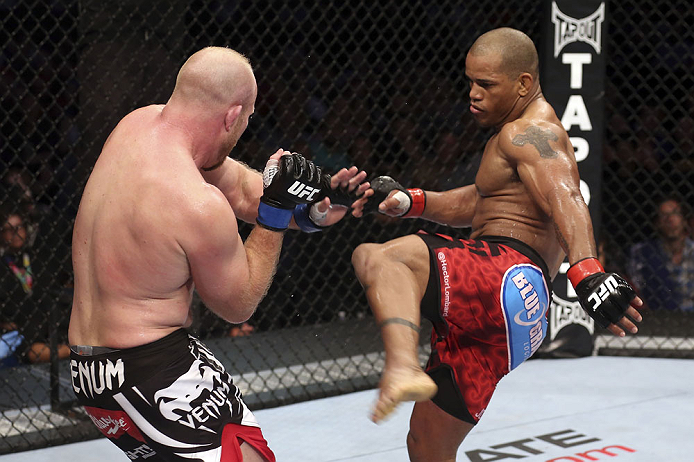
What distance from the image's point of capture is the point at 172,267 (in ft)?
5.00

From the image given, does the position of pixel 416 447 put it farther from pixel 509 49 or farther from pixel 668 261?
pixel 668 261

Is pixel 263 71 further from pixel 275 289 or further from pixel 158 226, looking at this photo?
pixel 158 226

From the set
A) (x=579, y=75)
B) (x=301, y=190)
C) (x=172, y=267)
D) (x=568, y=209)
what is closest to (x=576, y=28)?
(x=579, y=75)

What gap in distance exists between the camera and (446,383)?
2090mm

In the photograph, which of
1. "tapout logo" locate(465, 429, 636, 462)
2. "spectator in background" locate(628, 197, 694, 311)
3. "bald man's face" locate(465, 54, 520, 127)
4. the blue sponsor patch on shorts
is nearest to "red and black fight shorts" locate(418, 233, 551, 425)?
the blue sponsor patch on shorts

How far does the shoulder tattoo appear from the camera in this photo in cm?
201

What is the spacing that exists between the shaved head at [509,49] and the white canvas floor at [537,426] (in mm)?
1359

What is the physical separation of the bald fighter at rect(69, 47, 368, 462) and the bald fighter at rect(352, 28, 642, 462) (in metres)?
0.34

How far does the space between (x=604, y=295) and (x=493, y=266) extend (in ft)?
0.98

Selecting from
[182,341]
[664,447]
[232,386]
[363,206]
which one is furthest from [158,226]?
[664,447]

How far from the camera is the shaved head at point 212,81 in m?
1.56

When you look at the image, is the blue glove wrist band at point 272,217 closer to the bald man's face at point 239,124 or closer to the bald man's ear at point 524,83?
the bald man's face at point 239,124

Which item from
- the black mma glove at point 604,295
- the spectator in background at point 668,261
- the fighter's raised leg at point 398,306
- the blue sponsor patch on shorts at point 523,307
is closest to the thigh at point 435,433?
the blue sponsor patch on shorts at point 523,307

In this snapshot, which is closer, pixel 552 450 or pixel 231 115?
pixel 231 115
